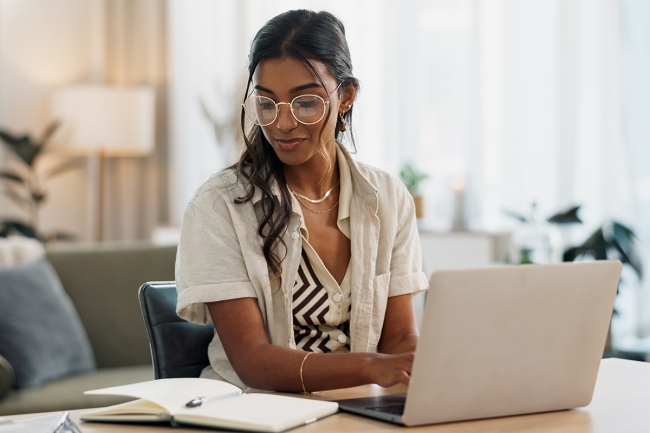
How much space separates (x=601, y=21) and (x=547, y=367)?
313cm

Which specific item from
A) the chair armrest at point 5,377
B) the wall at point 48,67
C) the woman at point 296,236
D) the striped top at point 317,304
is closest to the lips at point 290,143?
the woman at point 296,236

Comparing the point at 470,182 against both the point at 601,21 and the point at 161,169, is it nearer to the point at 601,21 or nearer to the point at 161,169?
the point at 601,21

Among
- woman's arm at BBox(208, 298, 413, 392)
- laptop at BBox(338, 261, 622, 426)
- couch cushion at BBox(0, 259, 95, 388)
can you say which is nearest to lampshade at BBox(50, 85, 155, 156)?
couch cushion at BBox(0, 259, 95, 388)

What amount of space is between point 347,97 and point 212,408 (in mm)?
825

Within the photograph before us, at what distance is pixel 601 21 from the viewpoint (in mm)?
3771

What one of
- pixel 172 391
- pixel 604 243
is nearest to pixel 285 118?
pixel 172 391

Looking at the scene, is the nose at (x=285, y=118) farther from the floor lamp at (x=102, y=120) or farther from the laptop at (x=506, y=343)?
the floor lamp at (x=102, y=120)

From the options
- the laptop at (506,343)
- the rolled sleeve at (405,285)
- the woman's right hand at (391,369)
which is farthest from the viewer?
the rolled sleeve at (405,285)

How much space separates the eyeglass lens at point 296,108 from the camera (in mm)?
1421

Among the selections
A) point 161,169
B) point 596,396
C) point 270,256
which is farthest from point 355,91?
point 161,169

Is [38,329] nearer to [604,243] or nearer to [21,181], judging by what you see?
[21,181]

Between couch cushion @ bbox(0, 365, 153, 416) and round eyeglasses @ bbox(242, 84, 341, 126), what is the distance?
1171 millimetres

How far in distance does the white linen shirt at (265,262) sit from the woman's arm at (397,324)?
0.02 m

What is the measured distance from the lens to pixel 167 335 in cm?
148
